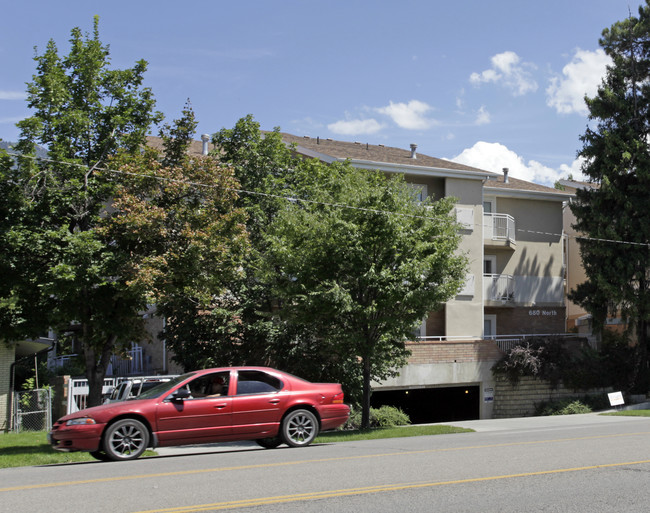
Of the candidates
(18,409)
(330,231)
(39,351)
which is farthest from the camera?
(39,351)

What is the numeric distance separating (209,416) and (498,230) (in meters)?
23.0

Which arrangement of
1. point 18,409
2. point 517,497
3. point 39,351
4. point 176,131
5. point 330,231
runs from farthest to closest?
point 39,351 < point 18,409 < point 330,231 < point 176,131 < point 517,497

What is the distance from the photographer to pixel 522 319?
109 feet

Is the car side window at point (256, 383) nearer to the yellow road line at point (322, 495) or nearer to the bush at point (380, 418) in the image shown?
the yellow road line at point (322, 495)

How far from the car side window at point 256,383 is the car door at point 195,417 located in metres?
0.32

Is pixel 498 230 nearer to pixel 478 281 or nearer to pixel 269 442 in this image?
pixel 478 281

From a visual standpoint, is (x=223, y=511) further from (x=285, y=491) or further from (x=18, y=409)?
(x=18, y=409)

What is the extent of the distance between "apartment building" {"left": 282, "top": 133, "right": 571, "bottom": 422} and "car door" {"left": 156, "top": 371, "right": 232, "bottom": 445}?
14728 millimetres

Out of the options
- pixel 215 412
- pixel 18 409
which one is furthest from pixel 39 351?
pixel 215 412

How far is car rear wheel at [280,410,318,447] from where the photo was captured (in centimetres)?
1248

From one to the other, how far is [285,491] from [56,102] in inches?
435

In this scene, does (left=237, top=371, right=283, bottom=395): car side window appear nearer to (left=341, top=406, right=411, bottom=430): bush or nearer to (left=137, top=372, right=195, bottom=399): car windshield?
(left=137, top=372, right=195, bottom=399): car windshield

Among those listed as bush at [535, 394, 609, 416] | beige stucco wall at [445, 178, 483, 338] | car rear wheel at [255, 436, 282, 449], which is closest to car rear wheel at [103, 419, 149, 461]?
car rear wheel at [255, 436, 282, 449]

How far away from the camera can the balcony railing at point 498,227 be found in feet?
106
